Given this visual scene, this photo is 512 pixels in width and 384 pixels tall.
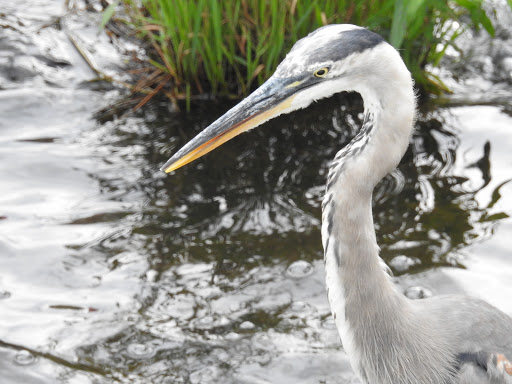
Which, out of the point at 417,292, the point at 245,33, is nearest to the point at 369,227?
the point at 417,292

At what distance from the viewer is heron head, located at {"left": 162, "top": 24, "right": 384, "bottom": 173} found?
1921mm

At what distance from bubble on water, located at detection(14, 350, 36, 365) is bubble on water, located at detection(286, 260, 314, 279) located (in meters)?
1.05

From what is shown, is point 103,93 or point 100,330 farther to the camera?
point 103,93

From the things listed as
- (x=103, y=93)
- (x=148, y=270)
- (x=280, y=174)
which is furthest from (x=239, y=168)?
(x=103, y=93)

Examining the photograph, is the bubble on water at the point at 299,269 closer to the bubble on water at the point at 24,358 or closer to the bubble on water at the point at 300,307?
the bubble on water at the point at 300,307

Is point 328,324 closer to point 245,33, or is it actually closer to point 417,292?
point 417,292

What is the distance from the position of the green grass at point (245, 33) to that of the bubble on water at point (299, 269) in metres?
1.02

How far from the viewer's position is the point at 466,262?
3.12 m

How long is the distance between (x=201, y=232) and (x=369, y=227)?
1348 millimetres

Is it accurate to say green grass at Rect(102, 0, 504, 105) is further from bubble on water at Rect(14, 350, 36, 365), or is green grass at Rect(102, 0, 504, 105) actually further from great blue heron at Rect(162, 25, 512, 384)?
bubble on water at Rect(14, 350, 36, 365)

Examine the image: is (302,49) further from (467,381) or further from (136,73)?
(136,73)

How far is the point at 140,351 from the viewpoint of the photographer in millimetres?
2721

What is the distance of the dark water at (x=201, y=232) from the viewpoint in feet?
8.98

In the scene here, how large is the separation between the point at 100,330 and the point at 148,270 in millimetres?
371
